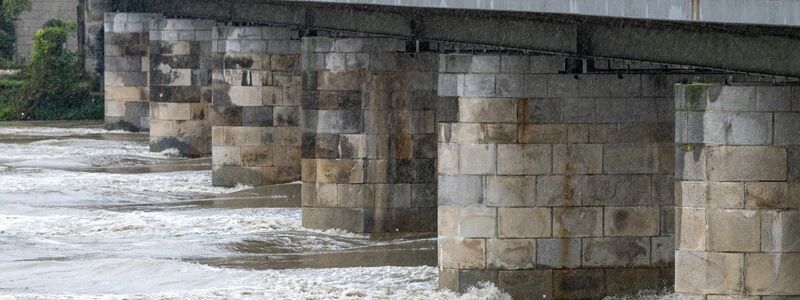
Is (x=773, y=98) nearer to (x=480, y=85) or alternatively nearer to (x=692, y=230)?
(x=692, y=230)

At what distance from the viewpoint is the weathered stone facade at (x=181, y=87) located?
59.5 m

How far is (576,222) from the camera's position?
96.8 feet

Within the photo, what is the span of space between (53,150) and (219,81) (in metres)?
15.7

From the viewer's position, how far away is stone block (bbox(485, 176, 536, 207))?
29.3 m

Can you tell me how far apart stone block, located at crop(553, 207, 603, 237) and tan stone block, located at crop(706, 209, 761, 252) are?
604 cm

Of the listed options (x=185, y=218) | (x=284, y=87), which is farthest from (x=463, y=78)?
(x=284, y=87)

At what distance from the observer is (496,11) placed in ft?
96.1

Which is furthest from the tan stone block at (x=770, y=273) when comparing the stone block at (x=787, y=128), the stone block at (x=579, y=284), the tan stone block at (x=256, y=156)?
the tan stone block at (x=256, y=156)

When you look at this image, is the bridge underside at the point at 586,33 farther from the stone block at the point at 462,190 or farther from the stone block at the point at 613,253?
the stone block at the point at 613,253

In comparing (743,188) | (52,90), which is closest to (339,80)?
(743,188)

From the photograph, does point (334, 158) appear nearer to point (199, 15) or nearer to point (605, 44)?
point (605, 44)

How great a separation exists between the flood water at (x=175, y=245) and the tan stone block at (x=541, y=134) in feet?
7.26

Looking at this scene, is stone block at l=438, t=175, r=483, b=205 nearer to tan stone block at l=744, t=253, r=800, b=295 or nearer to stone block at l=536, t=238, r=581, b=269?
stone block at l=536, t=238, r=581, b=269

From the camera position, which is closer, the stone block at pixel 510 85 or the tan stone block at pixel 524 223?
the tan stone block at pixel 524 223
